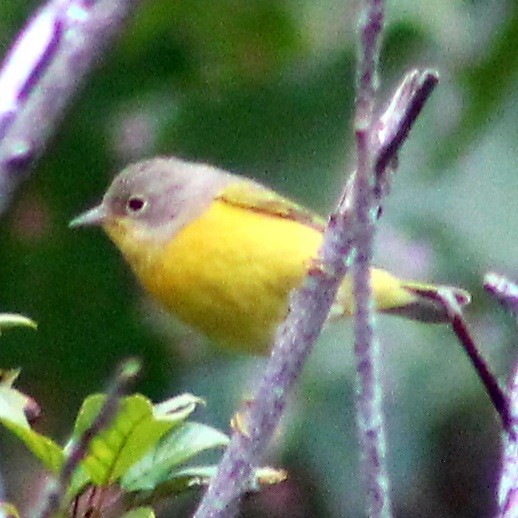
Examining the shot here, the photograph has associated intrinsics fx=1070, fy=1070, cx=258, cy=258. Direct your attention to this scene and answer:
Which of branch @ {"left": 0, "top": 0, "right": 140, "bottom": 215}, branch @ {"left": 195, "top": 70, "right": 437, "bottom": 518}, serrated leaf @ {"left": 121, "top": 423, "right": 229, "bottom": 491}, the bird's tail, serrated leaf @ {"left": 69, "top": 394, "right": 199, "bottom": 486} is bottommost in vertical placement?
the bird's tail

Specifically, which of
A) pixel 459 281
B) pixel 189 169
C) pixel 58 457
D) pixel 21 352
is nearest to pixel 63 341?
pixel 21 352

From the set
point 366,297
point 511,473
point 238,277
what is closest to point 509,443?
point 511,473

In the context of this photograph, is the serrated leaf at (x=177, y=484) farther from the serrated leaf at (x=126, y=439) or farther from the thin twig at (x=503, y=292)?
the thin twig at (x=503, y=292)

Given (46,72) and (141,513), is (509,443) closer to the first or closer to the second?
(141,513)

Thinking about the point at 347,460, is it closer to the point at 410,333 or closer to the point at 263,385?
the point at 410,333

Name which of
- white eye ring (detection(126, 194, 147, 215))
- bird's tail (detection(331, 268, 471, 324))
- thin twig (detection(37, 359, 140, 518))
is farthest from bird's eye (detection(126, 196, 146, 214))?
thin twig (detection(37, 359, 140, 518))

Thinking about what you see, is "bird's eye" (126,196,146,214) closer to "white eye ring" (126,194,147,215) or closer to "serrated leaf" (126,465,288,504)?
"white eye ring" (126,194,147,215)

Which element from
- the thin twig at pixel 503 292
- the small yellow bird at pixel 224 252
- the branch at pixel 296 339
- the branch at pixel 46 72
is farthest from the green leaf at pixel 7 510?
the small yellow bird at pixel 224 252
